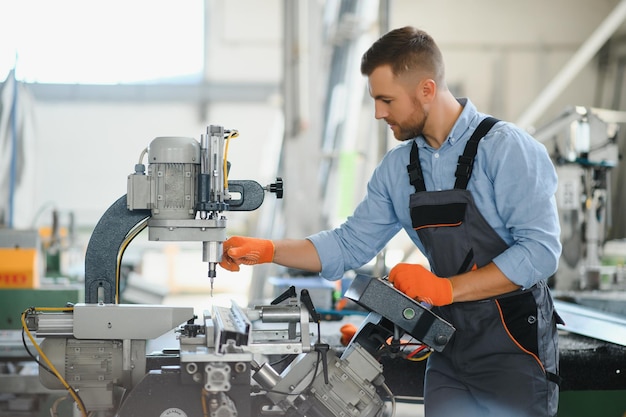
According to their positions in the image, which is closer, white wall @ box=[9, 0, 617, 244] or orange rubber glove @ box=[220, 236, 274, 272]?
orange rubber glove @ box=[220, 236, 274, 272]

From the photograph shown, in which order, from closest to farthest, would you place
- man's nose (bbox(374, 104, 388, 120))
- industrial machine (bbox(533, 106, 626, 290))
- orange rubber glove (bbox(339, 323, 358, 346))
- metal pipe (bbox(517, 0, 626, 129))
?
man's nose (bbox(374, 104, 388, 120)) → orange rubber glove (bbox(339, 323, 358, 346)) → industrial machine (bbox(533, 106, 626, 290)) → metal pipe (bbox(517, 0, 626, 129))

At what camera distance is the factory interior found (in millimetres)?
1710

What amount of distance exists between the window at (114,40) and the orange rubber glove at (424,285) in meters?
8.13

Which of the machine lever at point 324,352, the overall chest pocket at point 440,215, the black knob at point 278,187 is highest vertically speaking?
the black knob at point 278,187

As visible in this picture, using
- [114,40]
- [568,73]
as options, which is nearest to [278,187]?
[568,73]

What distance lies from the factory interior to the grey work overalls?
0.13 meters

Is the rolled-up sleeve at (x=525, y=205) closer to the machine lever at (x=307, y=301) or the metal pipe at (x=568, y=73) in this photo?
the machine lever at (x=307, y=301)

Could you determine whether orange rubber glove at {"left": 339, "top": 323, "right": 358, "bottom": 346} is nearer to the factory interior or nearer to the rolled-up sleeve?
the factory interior

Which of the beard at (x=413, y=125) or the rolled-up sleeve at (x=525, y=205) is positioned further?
the beard at (x=413, y=125)

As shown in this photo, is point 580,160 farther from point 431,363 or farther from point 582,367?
point 431,363

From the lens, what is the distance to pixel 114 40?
9562 millimetres

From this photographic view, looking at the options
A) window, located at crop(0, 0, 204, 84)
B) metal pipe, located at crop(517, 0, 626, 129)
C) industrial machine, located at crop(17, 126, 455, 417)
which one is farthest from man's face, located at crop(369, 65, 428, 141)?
window, located at crop(0, 0, 204, 84)

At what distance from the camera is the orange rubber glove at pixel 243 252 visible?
1979 mm

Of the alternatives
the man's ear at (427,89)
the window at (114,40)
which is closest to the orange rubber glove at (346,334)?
the man's ear at (427,89)
